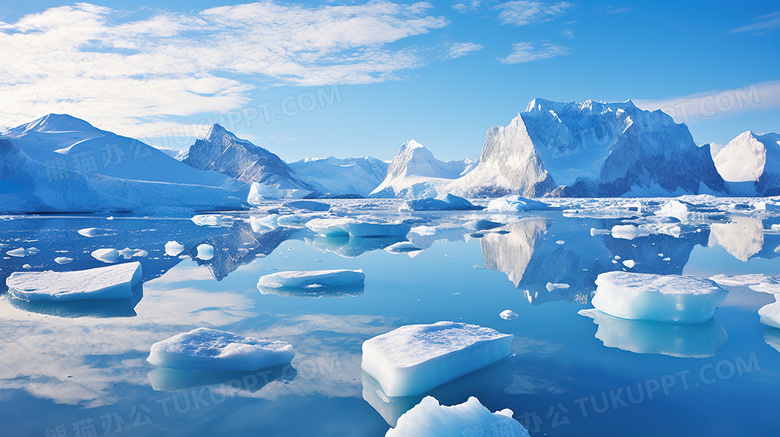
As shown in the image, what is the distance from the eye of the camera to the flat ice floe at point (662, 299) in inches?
163

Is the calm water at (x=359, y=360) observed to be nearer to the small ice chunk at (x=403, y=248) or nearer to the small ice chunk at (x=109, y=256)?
the small ice chunk at (x=109, y=256)

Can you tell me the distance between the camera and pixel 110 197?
2359 centimetres

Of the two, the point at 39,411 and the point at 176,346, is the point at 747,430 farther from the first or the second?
the point at 39,411

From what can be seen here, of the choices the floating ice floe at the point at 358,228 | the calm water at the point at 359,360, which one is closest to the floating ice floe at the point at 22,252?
the calm water at the point at 359,360

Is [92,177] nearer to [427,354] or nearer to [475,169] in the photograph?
[427,354]

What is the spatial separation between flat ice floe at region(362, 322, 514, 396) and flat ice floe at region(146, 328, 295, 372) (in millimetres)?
674

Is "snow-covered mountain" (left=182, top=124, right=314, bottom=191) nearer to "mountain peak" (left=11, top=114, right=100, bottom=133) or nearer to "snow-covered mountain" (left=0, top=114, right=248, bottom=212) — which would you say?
"mountain peak" (left=11, top=114, right=100, bottom=133)

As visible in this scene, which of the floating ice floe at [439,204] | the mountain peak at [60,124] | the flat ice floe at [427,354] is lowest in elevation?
the floating ice floe at [439,204]

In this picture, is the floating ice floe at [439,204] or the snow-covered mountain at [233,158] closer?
the floating ice floe at [439,204]

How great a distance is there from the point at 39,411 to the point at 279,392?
4.55ft

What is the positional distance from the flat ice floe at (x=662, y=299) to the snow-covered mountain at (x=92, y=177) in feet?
84.3

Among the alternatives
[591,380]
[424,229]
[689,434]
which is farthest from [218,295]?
[424,229]

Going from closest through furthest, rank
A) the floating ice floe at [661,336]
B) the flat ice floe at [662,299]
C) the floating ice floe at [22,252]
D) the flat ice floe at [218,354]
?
the flat ice floe at [218,354] < the floating ice floe at [661,336] < the flat ice floe at [662,299] < the floating ice floe at [22,252]

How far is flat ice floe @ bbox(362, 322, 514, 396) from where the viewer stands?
2.77m
